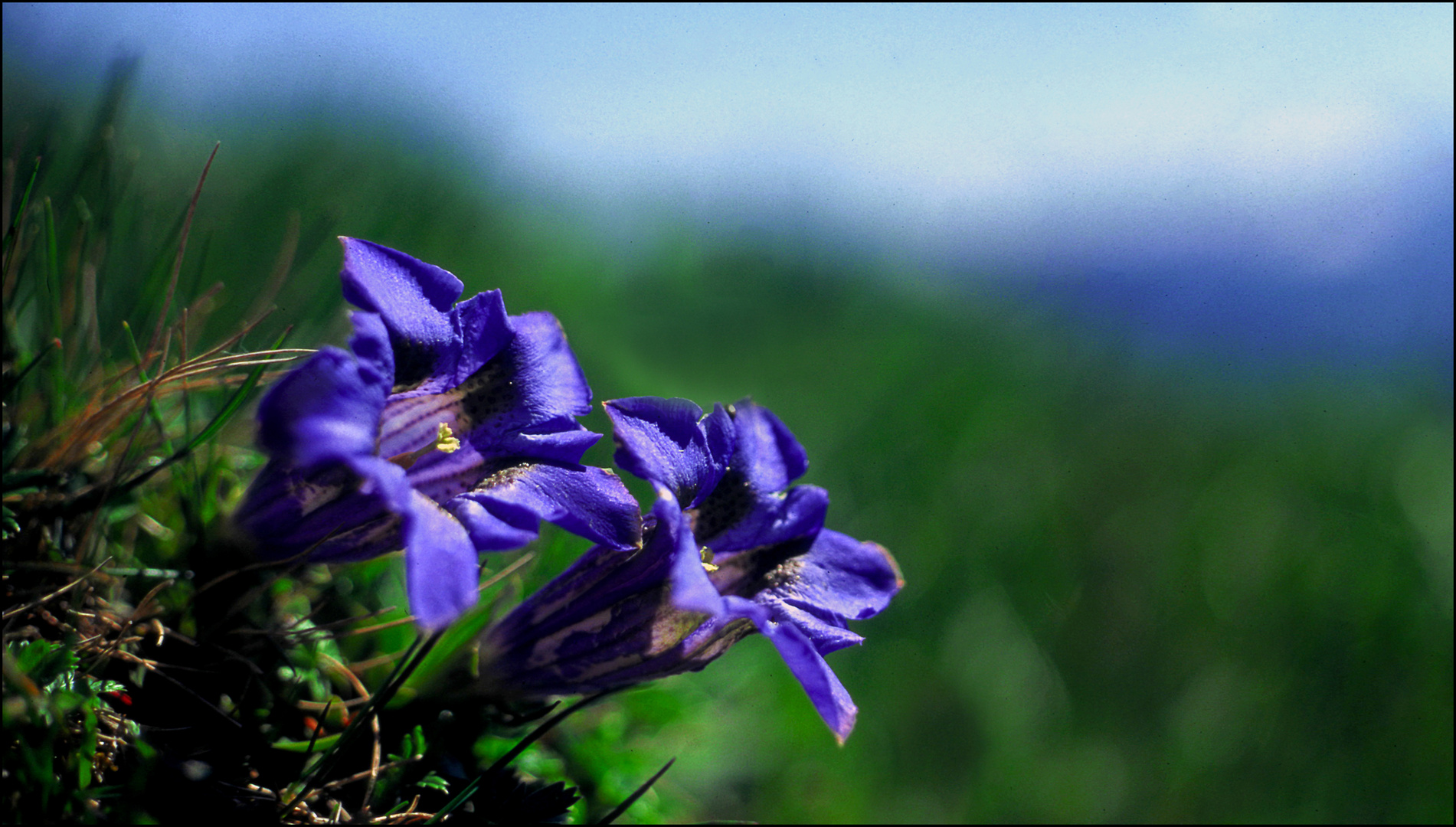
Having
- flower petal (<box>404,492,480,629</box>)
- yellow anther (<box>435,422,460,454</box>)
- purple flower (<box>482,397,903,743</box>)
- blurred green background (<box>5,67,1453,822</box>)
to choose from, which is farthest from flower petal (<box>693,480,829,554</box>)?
blurred green background (<box>5,67,1453,822</box>)

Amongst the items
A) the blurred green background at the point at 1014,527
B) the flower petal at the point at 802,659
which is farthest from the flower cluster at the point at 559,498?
the blurred green background at the point at 1014,527

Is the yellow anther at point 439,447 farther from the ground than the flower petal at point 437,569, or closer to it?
closer to it

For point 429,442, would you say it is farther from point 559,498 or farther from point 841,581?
point 841,581

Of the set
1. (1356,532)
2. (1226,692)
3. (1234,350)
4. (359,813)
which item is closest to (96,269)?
(359,813)

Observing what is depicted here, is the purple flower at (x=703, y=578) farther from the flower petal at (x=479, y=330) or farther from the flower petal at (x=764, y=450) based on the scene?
the flower petal at (x=479, y=330)

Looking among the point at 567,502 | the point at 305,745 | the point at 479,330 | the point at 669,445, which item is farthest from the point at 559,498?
the point at 305,745

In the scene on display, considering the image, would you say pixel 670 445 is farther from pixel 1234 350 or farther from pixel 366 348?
pixel 1234 350

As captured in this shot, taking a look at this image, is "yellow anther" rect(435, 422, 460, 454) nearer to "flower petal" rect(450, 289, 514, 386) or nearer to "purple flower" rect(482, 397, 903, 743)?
"flower petal" rect(450, 289, 514, 386)
